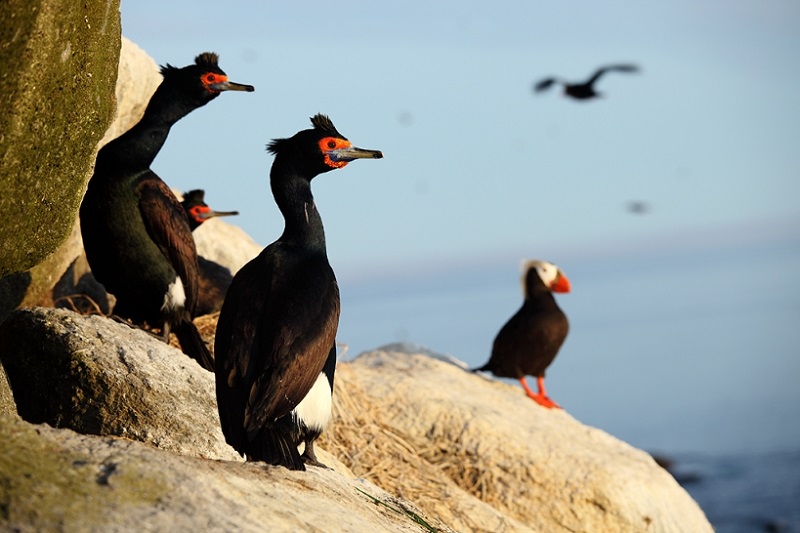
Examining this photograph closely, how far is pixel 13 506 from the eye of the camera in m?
3.31

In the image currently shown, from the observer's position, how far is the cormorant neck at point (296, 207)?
547 cm

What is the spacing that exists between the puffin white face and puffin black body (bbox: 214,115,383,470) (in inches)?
260

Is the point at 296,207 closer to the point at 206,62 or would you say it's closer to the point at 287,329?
the point at 287,329

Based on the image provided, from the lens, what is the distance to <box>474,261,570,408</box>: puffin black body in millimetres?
11336

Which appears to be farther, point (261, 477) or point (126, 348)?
point (126, 348)

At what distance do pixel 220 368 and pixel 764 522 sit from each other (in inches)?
1186

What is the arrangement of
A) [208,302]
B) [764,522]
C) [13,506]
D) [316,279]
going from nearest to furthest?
[13,506]
[316,279]
[208,302]
[764,522]

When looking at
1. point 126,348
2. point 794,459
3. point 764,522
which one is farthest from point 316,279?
point 794,459

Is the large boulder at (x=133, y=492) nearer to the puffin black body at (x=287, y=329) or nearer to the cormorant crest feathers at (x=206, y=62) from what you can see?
the puffin black body at (x=287, y=329)

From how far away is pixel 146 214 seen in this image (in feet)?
22.6

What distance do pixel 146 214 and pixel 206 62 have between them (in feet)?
3.31

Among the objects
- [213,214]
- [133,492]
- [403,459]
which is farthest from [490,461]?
[133,492]

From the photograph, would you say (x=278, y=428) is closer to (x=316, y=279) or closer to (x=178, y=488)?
(x=316, y=279)

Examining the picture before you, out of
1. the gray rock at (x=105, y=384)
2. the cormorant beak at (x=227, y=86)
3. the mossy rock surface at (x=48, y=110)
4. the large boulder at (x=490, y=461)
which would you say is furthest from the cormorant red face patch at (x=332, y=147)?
the large boulder at (x=490, y=461)
